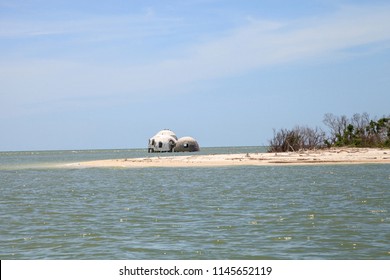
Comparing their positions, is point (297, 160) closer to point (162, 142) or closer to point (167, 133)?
point (162, 142)

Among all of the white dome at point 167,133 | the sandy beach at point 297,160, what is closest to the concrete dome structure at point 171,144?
the white dome at point 167,133

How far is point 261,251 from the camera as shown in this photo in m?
11.9

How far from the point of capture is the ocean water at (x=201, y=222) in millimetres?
12102

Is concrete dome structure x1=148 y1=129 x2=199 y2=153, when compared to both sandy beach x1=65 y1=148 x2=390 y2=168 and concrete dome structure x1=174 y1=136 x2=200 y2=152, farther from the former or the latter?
sandy beach x1=65 y1=148 x2=390 y2=168

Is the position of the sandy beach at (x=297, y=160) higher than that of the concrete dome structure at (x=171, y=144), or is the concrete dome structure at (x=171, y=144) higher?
the concrete dome structure at (x=171, y=144)

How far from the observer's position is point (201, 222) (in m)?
15.9

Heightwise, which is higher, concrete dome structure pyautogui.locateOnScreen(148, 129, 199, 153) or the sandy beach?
concrete dome structure pyautogui.locateOnScreen(148, 129, 199, 153)

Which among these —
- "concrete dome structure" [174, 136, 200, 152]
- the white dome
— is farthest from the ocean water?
the white dome

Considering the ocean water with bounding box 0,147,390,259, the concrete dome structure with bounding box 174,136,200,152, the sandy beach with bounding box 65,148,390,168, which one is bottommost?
the ocean water with bounding box 0,147,390,259

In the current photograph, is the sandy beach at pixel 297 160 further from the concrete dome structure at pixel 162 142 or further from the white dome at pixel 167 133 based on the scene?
the white dome at pixel 167 133

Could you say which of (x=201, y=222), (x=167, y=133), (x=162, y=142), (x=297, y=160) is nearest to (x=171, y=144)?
(x=162, y=142)

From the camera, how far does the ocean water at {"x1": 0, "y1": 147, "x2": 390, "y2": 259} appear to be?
39.7 feet

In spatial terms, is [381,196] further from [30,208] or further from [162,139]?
[162,139]
